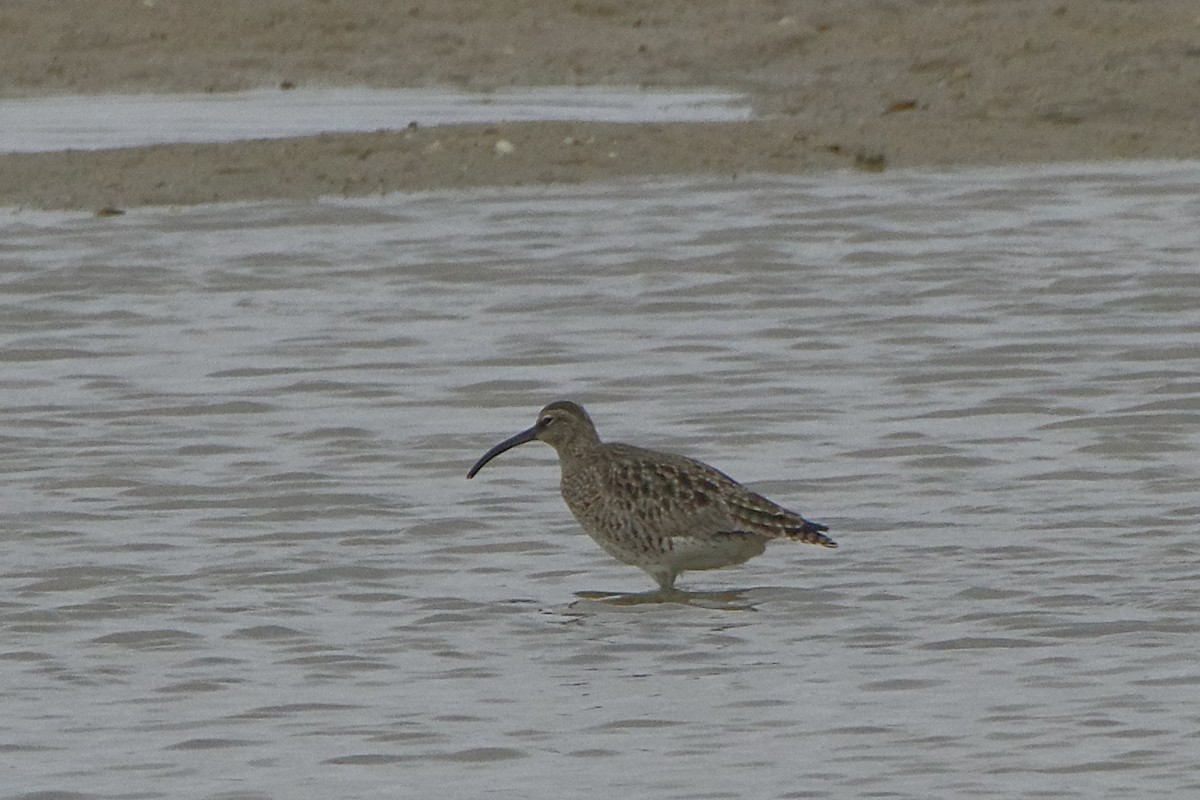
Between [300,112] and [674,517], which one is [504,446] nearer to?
[674,517]

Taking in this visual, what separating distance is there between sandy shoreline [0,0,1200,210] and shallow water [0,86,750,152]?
1.00ft

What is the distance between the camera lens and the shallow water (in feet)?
58.4

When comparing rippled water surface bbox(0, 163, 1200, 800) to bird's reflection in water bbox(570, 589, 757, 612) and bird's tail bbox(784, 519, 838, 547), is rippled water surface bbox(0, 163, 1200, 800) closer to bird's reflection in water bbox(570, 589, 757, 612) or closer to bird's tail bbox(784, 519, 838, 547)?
bird's reflection in water bbox(570, 589, 757, 612)

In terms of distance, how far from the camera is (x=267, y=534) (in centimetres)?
1013

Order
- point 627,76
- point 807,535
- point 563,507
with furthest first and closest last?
point 627,76 < point 563,507 < point 807,535

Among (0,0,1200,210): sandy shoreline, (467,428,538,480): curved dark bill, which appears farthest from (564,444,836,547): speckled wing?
(0,0,1200,210): sandy shoreline

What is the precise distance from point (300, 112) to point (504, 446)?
8600mm

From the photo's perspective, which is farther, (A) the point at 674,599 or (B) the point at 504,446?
(B) the point at 504,446

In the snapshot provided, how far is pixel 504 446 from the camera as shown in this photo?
10562 mm

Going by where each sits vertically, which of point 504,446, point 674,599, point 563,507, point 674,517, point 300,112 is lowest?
point 674,599

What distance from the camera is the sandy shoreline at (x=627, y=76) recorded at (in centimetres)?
1670

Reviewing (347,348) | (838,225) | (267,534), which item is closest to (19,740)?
(267,534)

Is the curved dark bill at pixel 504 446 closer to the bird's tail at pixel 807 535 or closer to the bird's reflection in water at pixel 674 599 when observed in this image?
the bird's reflection in water at pixel 674 599

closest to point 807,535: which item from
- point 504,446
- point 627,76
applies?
point 504,446
